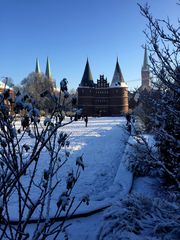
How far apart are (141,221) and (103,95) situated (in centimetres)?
6866

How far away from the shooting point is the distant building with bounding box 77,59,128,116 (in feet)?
226

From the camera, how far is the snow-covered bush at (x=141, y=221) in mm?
3367

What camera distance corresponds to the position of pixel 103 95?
7181cm

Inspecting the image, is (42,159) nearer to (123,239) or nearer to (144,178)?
(144,178)

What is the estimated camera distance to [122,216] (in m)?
3.84

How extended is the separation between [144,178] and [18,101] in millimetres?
6340

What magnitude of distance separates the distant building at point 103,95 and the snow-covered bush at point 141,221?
63.5 meters

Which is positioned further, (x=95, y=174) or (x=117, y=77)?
(x=117, y=77)

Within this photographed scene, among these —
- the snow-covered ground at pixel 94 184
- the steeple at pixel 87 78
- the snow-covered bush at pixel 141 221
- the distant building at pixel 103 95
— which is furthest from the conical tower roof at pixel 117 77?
the snow-covered bush at pixel 141 221

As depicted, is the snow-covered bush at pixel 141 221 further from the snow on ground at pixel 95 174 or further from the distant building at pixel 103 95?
the distant building at pixel 103 95

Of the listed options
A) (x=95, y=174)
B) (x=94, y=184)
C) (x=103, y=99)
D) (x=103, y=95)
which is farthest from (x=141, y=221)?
(x=103, y=95)

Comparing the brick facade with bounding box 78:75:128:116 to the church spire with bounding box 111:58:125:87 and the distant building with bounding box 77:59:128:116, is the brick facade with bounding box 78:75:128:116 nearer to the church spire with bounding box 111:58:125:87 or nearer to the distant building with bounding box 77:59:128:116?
the distant building with bounding box 77:59:128:116

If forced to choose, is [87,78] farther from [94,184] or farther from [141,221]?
[141,221]

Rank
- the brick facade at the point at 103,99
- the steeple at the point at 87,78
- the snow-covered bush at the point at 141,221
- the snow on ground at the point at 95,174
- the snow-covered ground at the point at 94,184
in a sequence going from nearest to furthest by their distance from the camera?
the snow-covered bush at the point at 141,221, the snow-covered ground at the point at 94,184, the snow on ground at the point at 95,174, the steeple at the point at 87,78, the brick facade at the point at 103,99
